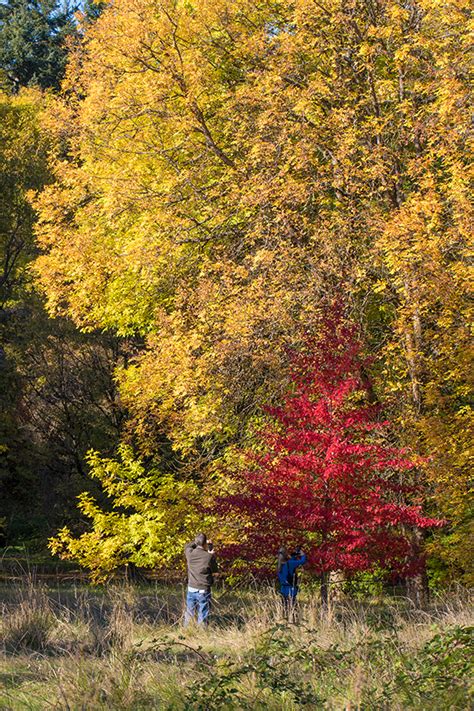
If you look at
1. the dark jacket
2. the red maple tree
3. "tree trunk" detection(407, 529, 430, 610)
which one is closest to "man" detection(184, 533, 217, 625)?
the dark jacket

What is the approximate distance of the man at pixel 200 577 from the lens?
36.2 ft

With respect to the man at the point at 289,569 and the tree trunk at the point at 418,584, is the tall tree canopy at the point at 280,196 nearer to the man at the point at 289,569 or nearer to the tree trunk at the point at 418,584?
the tree trunk at the point at 418,584


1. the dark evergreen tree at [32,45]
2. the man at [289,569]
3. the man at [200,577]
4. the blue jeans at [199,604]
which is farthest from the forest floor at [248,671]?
the dark evergreen tree at [32,45]

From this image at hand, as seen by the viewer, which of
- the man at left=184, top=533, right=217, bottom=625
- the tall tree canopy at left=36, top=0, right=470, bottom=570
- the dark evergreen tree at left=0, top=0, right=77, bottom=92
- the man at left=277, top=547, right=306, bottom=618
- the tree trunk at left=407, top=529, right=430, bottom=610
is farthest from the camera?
the dark evergreen tree at left=0, top=0, right=77, bottom=92

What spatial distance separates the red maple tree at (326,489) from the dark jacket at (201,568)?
1.44 feet

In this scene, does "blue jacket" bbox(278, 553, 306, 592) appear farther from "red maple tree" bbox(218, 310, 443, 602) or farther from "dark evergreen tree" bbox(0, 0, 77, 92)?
"dark evergreen tree" bbox(0, 0, 77, 92)

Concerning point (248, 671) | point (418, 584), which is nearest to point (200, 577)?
point (418, 584)

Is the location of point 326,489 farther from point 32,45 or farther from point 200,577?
point 32,45

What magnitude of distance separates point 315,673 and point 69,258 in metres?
12.2

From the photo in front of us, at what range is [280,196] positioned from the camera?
44.7 ft

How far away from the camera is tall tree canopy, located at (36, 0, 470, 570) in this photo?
501 inches

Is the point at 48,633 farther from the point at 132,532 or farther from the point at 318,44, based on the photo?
the point at 318,44

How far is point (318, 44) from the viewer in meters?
14.8

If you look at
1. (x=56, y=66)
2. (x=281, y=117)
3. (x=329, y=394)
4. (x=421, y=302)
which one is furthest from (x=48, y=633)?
(x=56, y=66)
